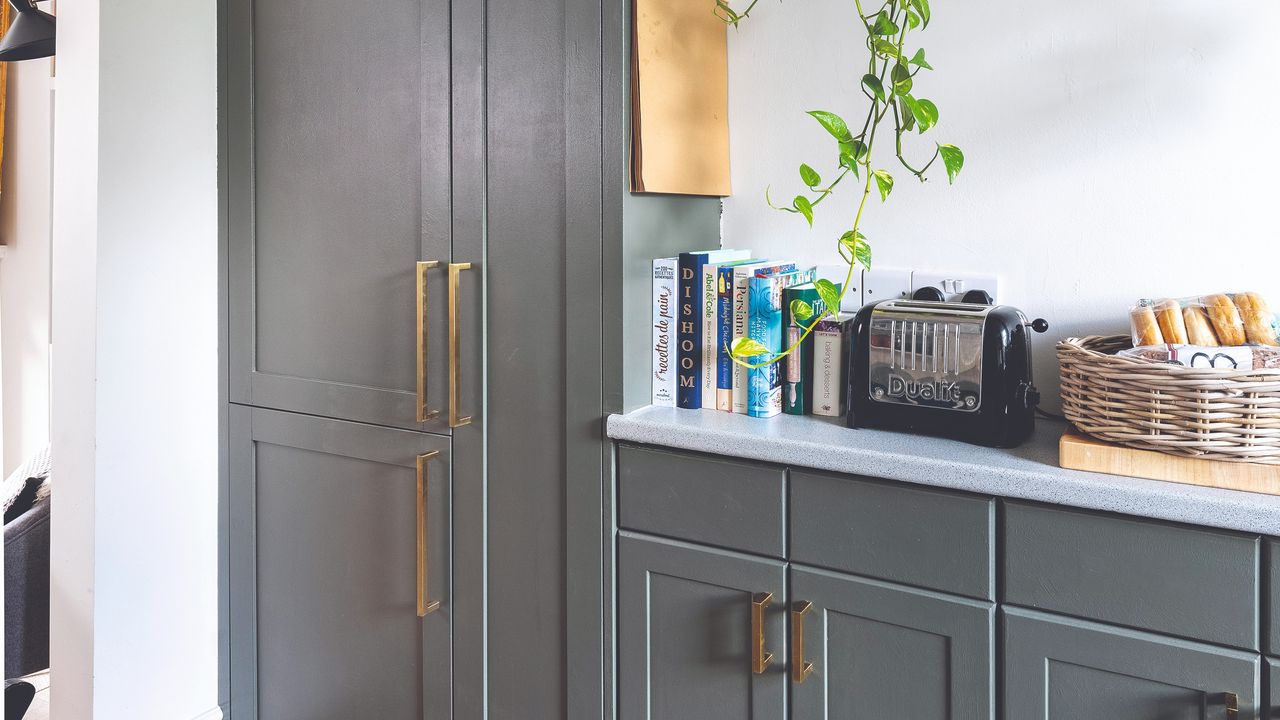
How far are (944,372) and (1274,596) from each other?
0.49 meters

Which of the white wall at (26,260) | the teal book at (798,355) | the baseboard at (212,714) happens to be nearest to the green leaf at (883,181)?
the teal book at (798,355)

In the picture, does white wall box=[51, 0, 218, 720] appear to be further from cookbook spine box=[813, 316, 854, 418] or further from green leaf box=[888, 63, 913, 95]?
green leaf box=[888, 63, 913, 95]

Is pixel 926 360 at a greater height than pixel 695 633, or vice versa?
pixel 926 360

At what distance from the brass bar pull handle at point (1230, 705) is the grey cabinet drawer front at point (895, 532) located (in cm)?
28

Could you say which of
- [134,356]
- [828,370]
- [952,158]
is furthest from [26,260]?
[952,158]

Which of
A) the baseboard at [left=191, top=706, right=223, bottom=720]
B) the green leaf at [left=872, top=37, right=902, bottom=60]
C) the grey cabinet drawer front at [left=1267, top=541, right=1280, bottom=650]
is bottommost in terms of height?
the baseboard at [left=191, top=706, right=223, bottom=720]

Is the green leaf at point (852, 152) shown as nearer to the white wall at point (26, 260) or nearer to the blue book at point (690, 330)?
the blue book at point (690, 330)

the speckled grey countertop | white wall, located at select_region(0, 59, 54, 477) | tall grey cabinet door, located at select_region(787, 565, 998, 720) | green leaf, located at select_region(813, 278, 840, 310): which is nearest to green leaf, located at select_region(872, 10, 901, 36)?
green leaf, located at select_region(813, 278, 840, 310)

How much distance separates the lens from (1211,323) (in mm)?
1229

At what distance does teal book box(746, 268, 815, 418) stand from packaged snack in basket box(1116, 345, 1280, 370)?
0.56 meters

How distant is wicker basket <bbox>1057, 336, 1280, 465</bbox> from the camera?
1095mm

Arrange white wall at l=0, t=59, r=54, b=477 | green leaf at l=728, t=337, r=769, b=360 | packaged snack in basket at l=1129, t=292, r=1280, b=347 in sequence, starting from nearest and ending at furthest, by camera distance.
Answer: packaged snack in basket at l=1129, t=292, r=1280, b=347 < green leaf at l=728, t=337, r=769, b=360 < white wall at l=0, t=59, r=54, b=477

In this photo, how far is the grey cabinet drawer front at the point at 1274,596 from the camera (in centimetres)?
107

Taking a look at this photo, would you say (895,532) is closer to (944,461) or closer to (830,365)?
(944,461)
